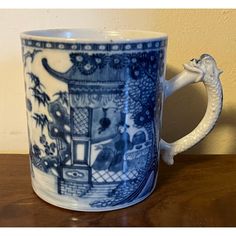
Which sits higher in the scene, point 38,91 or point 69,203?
point 38,91

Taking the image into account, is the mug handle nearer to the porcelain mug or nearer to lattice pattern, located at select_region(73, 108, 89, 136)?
the porcelain mug

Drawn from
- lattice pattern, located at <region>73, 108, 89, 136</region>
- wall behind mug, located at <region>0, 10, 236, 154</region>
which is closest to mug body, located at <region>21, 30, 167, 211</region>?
lattice pattern, located at <region>73, 108, 89, 136</region>

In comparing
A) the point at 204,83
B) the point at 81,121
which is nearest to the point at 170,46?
the point at 204,83

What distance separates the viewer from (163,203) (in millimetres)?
452

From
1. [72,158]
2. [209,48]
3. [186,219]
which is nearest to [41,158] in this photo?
[72,158]

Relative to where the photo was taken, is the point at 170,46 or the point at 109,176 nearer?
the point at 109,176

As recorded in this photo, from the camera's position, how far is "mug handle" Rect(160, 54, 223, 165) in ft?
1.47

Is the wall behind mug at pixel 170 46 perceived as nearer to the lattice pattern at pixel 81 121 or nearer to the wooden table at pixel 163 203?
the wooden table at pixel 163 203

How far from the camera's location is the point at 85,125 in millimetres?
396

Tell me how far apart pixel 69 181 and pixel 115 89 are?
11 centimetres

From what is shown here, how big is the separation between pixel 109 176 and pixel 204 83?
153 mm

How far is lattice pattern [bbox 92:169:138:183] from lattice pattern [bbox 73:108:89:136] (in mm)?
45

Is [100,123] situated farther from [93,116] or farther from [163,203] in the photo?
[163,203]

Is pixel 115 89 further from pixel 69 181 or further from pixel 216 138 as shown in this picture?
pixel 216 138
